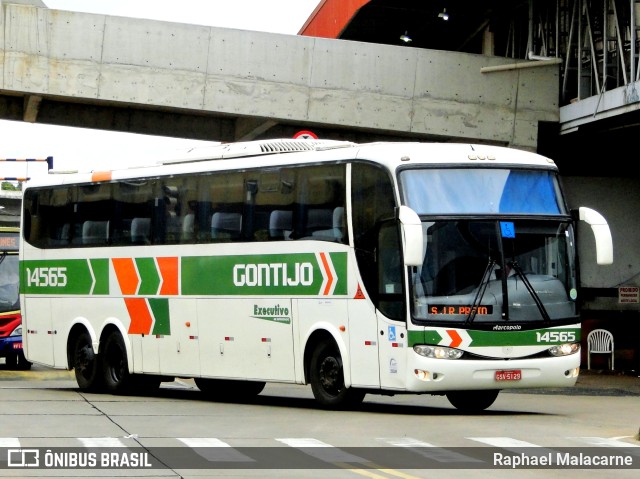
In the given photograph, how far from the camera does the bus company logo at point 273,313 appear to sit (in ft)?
67.1

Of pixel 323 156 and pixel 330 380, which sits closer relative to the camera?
pixel 330 380

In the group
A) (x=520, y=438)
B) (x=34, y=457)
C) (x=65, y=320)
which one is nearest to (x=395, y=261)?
(x=520, y=438)

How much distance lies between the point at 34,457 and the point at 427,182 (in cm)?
711

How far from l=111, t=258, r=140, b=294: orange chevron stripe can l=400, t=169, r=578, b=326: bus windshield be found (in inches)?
246

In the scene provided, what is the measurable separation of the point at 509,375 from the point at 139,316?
23.3 ft

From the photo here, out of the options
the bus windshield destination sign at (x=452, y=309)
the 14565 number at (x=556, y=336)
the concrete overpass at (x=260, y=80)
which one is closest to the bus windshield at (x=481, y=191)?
the bus windshield destination sign at (x=452, y=309)

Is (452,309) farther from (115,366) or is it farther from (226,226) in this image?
(115,366)

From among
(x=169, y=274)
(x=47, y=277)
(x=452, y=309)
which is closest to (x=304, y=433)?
(x=452, y=309)

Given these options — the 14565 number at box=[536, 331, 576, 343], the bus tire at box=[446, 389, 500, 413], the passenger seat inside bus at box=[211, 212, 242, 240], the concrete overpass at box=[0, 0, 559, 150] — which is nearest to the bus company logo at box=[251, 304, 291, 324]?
the passenger seat inside bus at box=[211, 212, 242, 240]

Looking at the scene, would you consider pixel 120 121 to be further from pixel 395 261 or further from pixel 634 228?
pixel 395 261

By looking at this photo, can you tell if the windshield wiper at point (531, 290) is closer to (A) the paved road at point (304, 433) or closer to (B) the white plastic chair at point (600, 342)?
(A) the paved road at point (304, 433)

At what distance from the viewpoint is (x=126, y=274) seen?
2358 cm

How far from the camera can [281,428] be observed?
16.7 m

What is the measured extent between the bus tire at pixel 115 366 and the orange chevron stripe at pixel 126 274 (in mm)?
860
